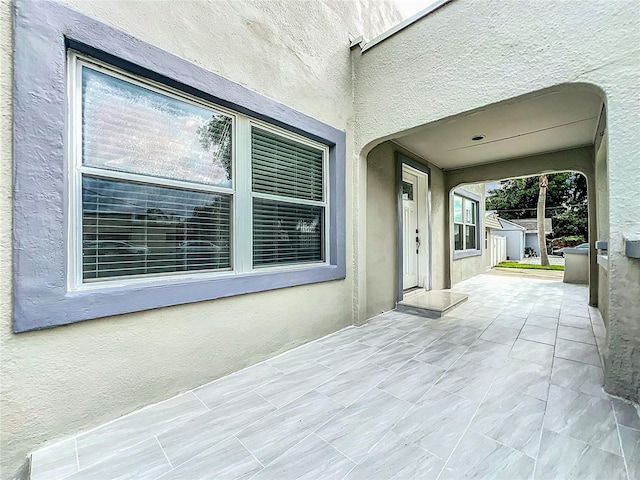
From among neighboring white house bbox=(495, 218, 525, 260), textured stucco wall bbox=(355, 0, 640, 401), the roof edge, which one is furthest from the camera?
neighboring white house bbox=(495, 218, 525, 260)

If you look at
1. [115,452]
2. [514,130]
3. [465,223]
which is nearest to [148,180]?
[115,452]

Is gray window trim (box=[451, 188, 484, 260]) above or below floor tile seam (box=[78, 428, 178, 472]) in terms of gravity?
above

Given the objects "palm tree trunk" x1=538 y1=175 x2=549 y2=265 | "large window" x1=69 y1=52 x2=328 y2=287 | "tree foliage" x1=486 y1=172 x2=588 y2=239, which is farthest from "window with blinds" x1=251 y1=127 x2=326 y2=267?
"tree foliage" x1=486 y1=172 x2=588 y2=239

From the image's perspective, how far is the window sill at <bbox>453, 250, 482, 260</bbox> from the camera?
7.33 m

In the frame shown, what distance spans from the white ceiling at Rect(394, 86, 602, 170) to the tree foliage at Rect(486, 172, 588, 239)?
19694 mm

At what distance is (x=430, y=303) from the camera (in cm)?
482

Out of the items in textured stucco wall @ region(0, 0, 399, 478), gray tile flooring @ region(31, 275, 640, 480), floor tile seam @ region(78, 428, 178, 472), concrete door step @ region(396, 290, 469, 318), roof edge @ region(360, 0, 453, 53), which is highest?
roof edge @ region(360, 0, 453, 53)

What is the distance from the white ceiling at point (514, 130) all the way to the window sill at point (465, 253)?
255 cm

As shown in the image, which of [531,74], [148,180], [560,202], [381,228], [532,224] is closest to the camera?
[148,180]

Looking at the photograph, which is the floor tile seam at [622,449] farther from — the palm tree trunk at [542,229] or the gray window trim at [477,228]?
the palm tree trunk at [542,229]

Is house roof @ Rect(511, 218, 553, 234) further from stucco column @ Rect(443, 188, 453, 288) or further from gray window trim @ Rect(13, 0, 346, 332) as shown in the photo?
gray window trim @ Rect(13, 0, 346, 332)

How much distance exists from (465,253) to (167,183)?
795 centimetres

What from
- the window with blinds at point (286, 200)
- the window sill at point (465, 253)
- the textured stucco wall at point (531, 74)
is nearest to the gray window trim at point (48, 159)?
the window with blinds at point (286, 200)

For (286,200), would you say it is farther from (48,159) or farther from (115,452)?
(115,452)
